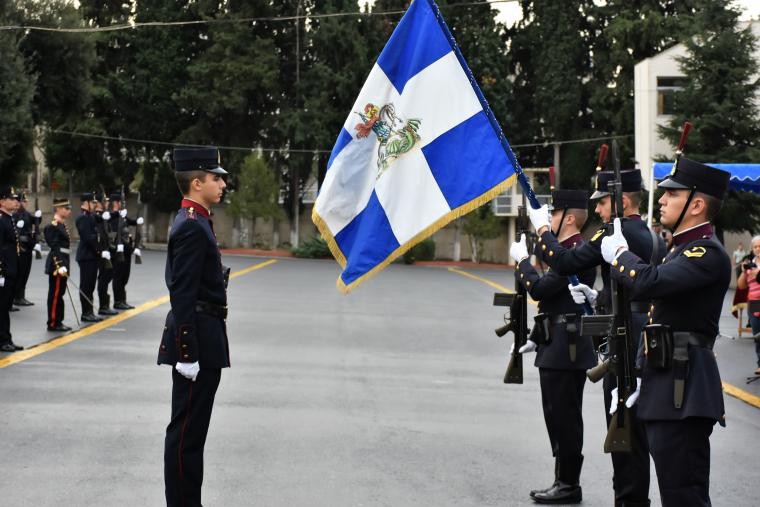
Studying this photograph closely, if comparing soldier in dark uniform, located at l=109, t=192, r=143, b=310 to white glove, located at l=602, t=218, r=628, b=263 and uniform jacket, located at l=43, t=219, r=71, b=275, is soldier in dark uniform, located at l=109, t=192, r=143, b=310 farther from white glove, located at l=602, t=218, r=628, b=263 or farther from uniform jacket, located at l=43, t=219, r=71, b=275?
white glove, located at l=602, t=218, r=628, b=263

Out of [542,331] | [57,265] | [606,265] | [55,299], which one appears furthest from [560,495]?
[57,265]

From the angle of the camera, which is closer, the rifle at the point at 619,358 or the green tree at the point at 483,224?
the rifle at the point at 619,358

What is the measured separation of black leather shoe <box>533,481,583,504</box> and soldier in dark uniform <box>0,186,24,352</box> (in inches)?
325

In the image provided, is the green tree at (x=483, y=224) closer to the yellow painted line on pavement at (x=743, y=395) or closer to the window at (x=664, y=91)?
the window at (x=664, y=91)

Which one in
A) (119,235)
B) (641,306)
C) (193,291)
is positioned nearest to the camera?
(193,291)

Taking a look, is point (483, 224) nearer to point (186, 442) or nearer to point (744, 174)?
point (744, 174)

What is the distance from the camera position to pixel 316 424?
8.63 meters

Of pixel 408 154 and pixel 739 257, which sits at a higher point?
pixel 408 154

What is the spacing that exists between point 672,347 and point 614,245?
59cm

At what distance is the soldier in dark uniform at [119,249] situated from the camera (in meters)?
18.1

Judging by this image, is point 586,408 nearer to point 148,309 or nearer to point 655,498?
point 655,498

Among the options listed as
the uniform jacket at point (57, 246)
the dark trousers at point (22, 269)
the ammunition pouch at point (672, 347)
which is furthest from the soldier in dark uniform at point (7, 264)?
the ammunition pouch at point (672, 347)

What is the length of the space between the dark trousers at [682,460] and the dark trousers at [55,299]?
452 inches

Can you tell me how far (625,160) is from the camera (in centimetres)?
5025
